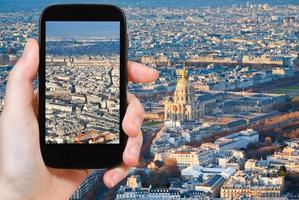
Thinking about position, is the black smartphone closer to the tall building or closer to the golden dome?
the tall building

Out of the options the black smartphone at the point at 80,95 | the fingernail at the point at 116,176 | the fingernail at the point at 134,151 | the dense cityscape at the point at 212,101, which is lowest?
the dense cityscape at the point at 212,101

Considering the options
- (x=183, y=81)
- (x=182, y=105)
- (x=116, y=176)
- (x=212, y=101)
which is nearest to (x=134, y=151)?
(x=116, y=176)

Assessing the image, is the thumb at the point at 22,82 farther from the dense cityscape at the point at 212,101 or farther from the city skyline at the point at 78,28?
the dense cityscape at the point at 212,101

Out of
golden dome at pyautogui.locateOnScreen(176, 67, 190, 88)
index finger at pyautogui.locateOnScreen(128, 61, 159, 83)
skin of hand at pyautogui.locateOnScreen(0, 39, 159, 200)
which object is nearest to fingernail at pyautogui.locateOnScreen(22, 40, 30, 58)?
skin of hand at pyautogui.locateOnScreen(0, 39, 159, 200)

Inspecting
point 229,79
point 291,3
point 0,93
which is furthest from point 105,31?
point 291,3

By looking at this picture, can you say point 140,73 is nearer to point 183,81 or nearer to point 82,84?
point 82,84

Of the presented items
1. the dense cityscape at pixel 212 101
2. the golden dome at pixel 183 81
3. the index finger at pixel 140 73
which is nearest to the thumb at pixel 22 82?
the index finger at pixel 140 73
